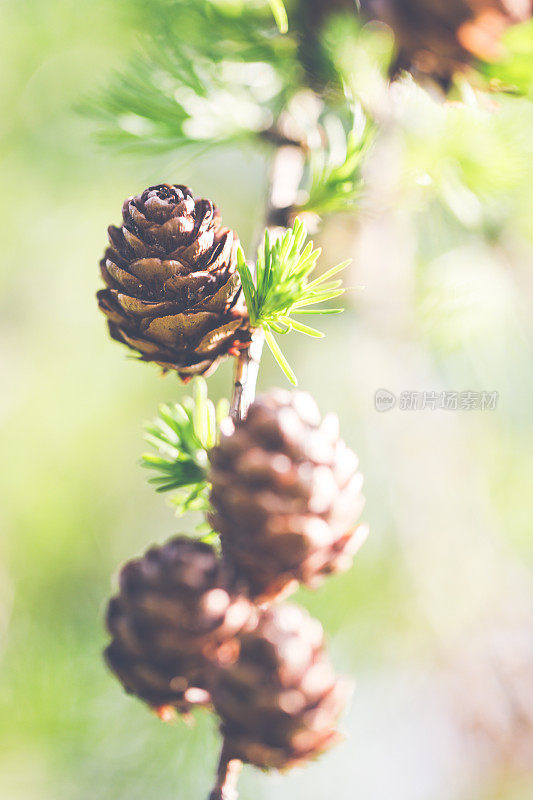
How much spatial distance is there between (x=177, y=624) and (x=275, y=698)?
60 mm

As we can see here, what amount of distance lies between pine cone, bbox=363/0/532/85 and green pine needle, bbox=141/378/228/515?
295 mm

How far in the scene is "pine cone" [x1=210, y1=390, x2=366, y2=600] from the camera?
311 millimetres

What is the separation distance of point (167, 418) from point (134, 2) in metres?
0.57

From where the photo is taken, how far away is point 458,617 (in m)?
1.24

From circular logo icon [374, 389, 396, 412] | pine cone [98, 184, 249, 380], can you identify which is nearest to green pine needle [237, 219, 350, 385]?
pine cone [98, 184, 249, 380]

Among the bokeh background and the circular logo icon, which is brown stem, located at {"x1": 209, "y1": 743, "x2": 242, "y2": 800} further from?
the circular logo icon

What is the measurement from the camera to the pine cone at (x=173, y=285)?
38 cm

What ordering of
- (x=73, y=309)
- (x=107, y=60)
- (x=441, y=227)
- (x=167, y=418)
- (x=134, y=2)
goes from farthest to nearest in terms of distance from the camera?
(x=73, y=309) < (x=107, y=60) < (x=441, y=227) < (x=134, y=2) < (x=167, y=418)

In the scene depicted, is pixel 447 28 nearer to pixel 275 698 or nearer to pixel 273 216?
pixel 273 216

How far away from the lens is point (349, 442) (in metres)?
1.63

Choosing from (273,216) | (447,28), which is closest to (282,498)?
(273,216)

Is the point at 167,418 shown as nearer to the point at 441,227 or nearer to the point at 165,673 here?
the point at 165,673

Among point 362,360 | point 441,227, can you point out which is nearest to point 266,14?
point 441,227

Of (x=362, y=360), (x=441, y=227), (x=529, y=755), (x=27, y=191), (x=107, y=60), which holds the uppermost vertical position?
(x=107, y=60)
